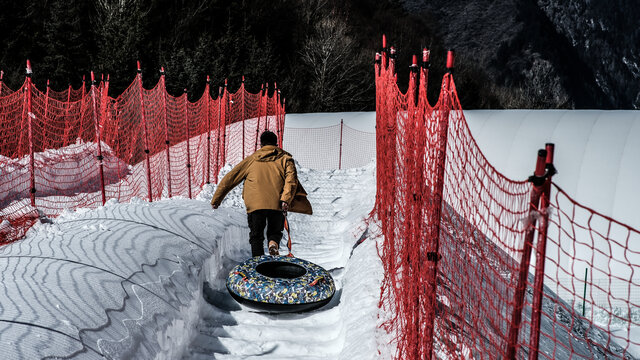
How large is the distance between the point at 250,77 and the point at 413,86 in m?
25.8

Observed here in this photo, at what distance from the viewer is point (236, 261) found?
6488mm

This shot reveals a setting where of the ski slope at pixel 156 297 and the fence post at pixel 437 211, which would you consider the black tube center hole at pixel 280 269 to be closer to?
the ski slope at pixel 156 297

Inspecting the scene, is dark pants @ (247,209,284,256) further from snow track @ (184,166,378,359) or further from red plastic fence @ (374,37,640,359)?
red plastic fence @ (374,37,640,359)

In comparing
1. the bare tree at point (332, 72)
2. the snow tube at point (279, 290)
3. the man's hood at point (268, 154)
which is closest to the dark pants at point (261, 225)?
the man's hood at point (268, 154)

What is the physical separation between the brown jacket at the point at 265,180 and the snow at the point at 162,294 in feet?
2.22

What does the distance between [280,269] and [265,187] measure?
38.2 inches

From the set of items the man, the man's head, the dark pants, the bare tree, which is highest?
the bare tree

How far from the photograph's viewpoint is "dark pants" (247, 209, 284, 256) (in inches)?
228

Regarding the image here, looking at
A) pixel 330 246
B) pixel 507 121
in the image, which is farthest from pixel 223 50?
pixel 330 246

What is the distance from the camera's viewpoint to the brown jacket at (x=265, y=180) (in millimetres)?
5711

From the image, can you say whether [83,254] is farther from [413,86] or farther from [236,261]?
[413,86]

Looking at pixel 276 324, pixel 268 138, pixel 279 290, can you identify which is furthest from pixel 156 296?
pixel 268 138

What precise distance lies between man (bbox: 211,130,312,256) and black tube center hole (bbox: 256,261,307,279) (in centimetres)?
47

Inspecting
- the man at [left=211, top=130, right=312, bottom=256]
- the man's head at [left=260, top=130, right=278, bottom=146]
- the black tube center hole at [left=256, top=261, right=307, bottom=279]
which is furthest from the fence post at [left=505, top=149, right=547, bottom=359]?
the man's head at [left=260, top=130, right=278, bottom=146]
